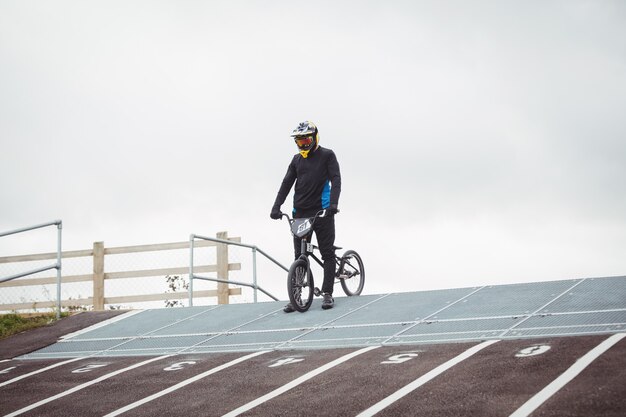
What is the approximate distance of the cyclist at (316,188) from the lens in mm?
9516

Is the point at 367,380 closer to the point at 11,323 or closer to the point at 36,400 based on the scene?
the point at 36,400

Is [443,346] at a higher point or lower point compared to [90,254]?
lower

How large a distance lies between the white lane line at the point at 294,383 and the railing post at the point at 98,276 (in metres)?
11.3

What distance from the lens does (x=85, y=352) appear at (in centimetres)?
948

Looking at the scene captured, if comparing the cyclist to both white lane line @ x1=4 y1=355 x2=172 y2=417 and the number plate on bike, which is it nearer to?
the number plate on bike

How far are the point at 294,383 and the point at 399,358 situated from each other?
3.18 ft

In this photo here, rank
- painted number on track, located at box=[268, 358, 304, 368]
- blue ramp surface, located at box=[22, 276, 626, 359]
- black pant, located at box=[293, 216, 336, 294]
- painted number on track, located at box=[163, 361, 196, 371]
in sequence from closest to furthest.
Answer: painted number on track, located at box=[268, 358, 304, 368]
blue ramp surface, located at box=[22, 276, 626, 359]
painted number on track, located at box=[163, 361, 196, 371]
black pant, located at box=[293, 216, 336, 294]

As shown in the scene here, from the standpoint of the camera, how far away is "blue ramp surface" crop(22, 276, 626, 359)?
294 inches

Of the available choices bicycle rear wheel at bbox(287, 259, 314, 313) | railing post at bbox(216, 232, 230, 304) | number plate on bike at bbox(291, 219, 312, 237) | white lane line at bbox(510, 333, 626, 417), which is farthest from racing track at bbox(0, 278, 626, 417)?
railing post at bbox(216, 232, 230, 304)

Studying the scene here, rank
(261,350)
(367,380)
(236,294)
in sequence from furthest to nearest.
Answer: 1. (236,294)
2. (261,350)
3. (367,380)

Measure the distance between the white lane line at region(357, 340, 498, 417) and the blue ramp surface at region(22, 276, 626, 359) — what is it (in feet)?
1.62

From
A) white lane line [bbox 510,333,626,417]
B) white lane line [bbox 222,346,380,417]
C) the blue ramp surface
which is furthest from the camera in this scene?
the blue ramp surface

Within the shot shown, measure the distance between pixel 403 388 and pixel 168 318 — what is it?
6132 millimetres

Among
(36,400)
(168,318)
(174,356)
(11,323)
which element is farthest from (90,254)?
(36,400)
